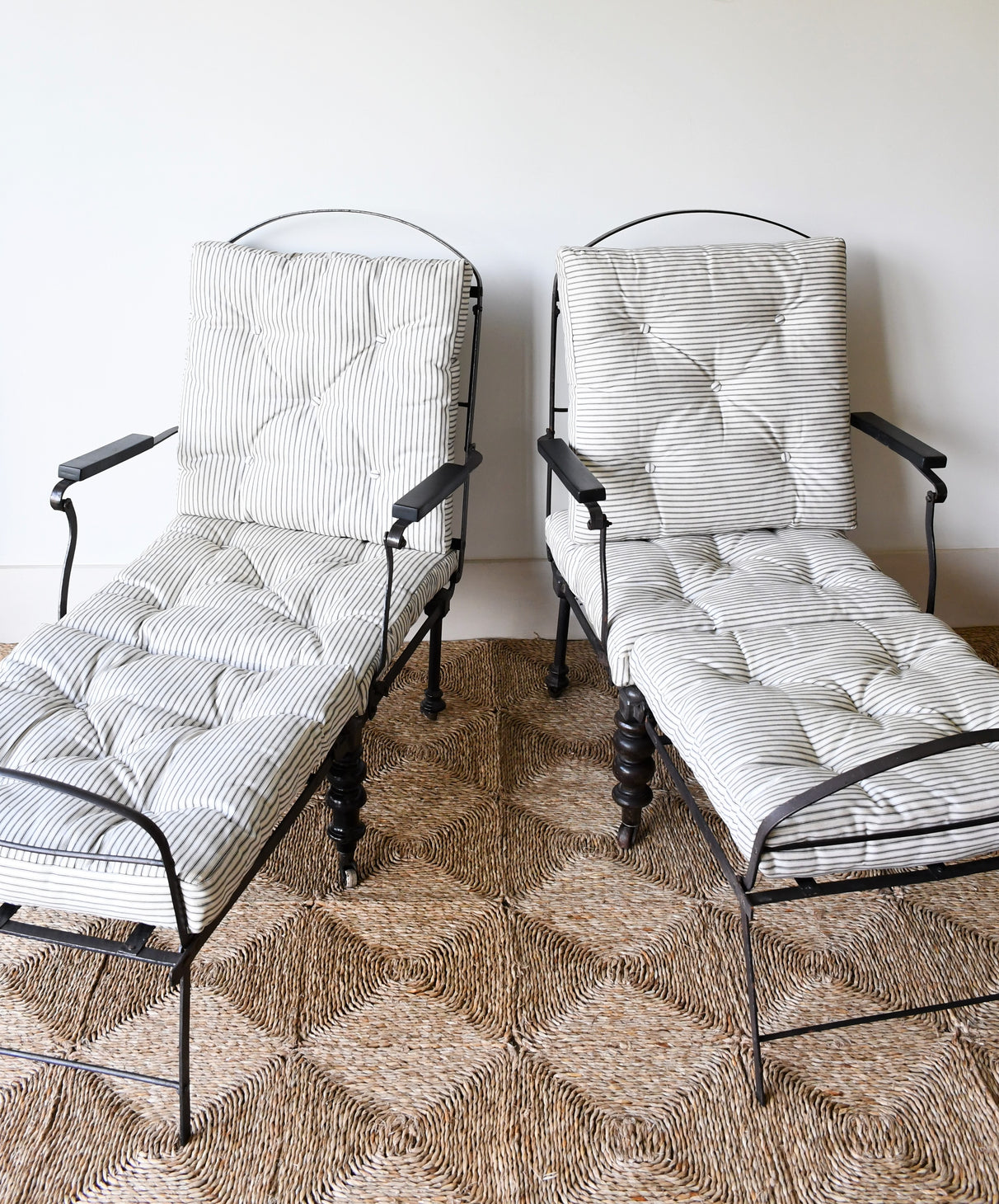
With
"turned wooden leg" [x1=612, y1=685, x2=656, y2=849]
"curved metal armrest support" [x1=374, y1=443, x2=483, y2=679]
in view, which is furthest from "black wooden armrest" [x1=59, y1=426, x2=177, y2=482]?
"turned wooden leg" [x1=612, y1=685, x2=656, y2=849]

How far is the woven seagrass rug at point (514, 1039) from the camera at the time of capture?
127 cm

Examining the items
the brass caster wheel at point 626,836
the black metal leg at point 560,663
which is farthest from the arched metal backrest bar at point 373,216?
the brass caster wheel at point 626,836

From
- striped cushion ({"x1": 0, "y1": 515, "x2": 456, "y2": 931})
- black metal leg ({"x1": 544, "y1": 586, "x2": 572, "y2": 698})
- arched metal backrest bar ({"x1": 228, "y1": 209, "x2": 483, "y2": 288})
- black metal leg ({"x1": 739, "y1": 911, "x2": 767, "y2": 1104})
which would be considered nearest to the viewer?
striped cushion ({"x1": 0, "y1": 515, "x2": 456, "y2": 931})

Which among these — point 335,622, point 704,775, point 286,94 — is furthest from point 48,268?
point 704,775

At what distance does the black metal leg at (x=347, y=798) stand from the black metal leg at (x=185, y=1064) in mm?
434

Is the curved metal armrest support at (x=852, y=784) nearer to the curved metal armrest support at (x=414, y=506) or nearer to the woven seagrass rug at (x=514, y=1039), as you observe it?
the woven seagrass rug at (x=514, y=1039)

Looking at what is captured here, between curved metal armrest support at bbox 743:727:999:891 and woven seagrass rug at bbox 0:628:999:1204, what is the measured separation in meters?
0.37

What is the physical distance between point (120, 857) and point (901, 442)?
5.29 feet

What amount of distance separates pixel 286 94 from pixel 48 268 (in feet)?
2.11

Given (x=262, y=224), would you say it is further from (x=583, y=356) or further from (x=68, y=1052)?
(x=68, y=1052)

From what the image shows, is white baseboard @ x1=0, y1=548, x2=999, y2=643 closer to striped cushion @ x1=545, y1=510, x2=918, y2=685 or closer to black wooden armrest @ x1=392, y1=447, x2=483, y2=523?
striped cushion @ x1=545, y1=510, x2=918, y2=685

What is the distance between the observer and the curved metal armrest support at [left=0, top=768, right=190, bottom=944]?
109 cm

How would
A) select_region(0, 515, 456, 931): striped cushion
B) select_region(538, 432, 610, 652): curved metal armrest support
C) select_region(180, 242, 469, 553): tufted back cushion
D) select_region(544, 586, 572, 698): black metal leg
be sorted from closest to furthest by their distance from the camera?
select_region(0, 515, 456, 931): striped cushion → select_region(538, 432, 610, 652): curved metal armrest support → select_region(180, 242, 469, 553): tufted back cushion → select_region(544, 586, 572, 698): black metal leg

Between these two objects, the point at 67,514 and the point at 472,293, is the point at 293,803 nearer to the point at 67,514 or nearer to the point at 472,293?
the point at 67,514
